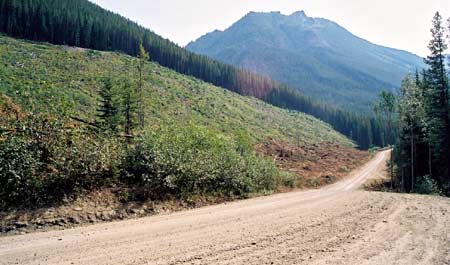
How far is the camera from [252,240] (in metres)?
8.55

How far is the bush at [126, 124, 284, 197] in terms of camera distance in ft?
48.7

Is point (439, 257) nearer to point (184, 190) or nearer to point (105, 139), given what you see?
point (184, 190)

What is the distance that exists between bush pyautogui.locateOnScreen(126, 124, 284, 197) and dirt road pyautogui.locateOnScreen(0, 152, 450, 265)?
2.86 metres

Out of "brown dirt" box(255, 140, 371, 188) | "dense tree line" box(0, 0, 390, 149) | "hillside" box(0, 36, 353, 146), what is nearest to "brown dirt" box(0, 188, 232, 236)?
"hillside" box(0, 36, 353, 146)

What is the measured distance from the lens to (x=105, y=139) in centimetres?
1467

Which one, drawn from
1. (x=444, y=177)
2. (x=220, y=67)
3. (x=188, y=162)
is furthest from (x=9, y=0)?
(x=444, y=177)

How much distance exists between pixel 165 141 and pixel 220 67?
98.2m

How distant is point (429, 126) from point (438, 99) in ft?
10.7

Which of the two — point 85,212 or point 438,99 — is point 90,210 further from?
point 438,99

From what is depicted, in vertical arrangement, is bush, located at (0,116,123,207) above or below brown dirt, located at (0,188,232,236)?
above

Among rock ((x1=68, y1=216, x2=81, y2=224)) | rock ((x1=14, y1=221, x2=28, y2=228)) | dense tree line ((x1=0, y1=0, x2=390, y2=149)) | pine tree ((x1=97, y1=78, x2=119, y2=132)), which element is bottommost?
rock ((x1=68, y1=216, x2=81, y2=224))

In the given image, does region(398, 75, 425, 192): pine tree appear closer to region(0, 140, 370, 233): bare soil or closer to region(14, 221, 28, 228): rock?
region(0, 140, 370, 233): bare soil

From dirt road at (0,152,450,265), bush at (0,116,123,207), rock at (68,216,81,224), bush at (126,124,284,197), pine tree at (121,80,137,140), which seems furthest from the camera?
pine tree at (121,80,137,140)

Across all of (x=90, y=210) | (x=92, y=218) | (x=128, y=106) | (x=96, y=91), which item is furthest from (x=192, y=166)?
(x=96, y=91)
